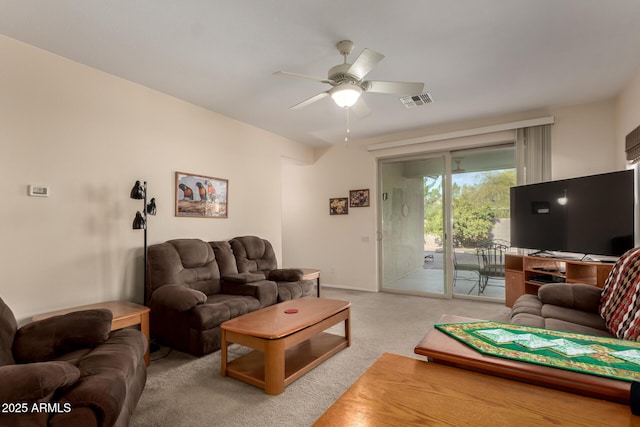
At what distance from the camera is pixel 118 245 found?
10.7 ft

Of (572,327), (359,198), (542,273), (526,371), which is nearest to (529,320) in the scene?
(572,327)

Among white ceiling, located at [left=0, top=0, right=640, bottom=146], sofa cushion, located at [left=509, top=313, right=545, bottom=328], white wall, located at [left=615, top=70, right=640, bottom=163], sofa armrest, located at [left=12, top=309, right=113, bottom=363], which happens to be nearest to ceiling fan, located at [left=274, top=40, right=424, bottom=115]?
white ceiling, located at [left=0, top=0, right=640, bottom=146]

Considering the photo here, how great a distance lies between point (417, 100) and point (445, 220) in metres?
2.13

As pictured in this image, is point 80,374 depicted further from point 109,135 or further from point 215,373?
point 109,135

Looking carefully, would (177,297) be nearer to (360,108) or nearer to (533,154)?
(360,108)

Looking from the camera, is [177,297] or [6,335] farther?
[177,297]

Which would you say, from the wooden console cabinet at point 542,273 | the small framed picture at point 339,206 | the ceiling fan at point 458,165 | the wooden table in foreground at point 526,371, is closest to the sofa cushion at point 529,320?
the wooden console cabinet at point 542,273

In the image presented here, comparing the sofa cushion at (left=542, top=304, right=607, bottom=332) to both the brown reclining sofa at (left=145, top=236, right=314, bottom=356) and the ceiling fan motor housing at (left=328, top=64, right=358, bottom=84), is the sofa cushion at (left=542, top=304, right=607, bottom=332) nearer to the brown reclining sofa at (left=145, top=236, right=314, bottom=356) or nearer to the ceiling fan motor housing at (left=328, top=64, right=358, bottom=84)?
the ceiling fan motor housing at (left=328, top=64, right=358, bottom=84)

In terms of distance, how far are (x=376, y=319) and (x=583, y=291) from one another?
2.13m

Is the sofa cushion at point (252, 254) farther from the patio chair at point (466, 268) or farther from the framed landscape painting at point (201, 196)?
the patio chair at point (466, 268)

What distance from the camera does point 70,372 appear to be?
4.56 ft

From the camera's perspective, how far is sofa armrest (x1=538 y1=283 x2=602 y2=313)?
2490 mm

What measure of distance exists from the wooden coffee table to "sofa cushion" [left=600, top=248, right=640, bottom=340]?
6.37 feet

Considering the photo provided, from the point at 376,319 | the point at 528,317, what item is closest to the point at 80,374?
the point at 528,317
